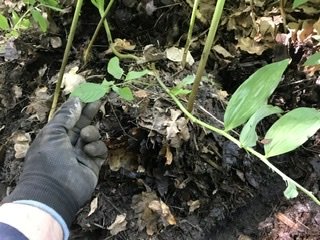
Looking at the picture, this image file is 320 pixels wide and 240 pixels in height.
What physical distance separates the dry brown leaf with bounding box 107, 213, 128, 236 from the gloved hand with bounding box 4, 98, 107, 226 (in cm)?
9

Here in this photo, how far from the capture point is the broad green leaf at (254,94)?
884 mm

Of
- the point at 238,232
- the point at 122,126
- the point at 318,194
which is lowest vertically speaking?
the point at 238,232

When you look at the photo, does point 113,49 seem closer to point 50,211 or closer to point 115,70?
point 115,70

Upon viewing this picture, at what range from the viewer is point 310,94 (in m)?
1.27

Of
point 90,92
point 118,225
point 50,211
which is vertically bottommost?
point 118,225

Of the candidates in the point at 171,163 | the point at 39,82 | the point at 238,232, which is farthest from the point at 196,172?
the point at 39,82

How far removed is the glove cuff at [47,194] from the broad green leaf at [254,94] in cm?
43

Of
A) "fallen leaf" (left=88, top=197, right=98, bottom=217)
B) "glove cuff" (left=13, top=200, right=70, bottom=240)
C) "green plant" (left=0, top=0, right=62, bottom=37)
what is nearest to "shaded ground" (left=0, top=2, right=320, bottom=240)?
"fallen leaf" (left=88, top=197, right=98, bottom=217)

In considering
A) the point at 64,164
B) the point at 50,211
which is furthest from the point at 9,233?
the point at 64,164

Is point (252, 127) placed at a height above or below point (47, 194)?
above

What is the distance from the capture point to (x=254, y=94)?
2.99ft

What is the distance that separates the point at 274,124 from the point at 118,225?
0.49m

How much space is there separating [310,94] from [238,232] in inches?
16.4

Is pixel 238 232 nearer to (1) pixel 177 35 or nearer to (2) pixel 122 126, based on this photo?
(2) pixel 122 126
